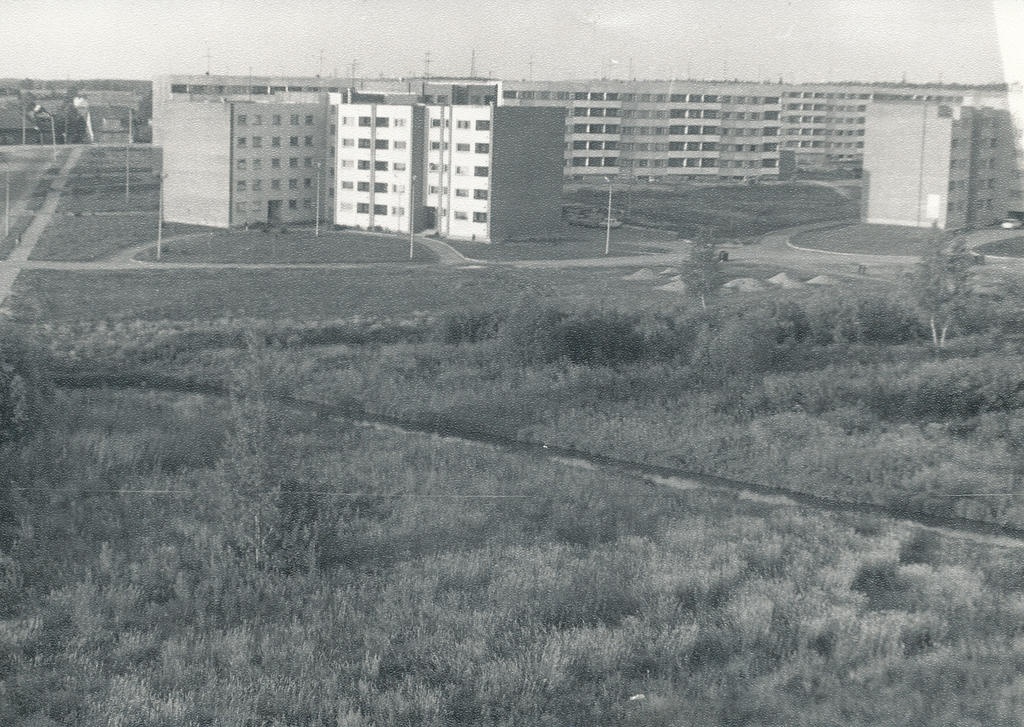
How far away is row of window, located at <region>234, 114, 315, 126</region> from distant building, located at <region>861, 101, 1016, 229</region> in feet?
21.1

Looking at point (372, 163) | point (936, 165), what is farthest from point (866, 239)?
A: point (372, 163)

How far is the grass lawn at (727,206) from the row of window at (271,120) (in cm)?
394

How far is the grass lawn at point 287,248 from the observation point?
12.7 m

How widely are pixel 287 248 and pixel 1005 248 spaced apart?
6.66 meters

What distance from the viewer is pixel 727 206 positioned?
61.0 feet

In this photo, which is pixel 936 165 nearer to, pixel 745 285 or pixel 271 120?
pixel 745 285

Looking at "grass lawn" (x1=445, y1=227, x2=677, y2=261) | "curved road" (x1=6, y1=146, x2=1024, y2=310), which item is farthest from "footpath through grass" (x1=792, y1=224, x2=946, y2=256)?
"grass lawn" (x1=445, y1=227, x2=677, y2=261)

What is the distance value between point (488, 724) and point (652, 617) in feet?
2.68

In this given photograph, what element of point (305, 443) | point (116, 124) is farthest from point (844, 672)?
point (116, 124)

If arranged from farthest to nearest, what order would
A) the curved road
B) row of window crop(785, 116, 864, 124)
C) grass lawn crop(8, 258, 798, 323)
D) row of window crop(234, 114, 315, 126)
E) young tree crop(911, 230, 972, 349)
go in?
1. row of window crop(785, 116, 864, 124)
2. row of window crop(234, 114, 315, 126)
3. the curved road
4. grass lawn crop(8, 258, 798, 323)
5. young tree crop(911, 230, 972, 349)

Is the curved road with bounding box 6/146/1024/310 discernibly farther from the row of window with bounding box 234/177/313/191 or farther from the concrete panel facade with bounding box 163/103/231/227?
the row of window with bounding box 234/177/313/191

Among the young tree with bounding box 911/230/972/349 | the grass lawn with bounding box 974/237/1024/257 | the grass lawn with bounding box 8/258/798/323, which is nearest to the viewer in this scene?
the young tree with bounding box 911/230/972/349

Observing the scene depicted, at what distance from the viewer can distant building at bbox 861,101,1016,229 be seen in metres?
14.0

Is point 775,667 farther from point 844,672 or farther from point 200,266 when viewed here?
point 200,266
